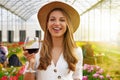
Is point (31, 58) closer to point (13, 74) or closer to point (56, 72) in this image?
point (56, 72)

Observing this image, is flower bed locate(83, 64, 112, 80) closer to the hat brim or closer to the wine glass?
the hat brim

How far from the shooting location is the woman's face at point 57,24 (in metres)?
2.15

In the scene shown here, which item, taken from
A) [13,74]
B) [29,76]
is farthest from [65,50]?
[13,74]

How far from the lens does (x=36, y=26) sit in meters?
37.2

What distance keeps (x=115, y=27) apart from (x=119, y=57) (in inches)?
86.9

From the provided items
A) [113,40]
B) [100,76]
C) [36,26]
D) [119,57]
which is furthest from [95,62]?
[36,26]

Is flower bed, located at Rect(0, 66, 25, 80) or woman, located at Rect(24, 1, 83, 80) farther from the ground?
woman, located at Rect(24, 1, 83, 80)

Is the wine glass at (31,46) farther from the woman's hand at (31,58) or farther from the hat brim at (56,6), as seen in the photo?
the hat brim at (56,6)

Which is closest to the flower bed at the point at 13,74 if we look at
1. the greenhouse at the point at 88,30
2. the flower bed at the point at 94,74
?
the greenhouse at the point at 88,30

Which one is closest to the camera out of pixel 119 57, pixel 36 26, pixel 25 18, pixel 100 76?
pixel 100 76

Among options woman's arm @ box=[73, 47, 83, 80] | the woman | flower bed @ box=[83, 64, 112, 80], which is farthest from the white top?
flower bed @ box=[83, 64, 112, 80]

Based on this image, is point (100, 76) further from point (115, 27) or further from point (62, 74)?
point (115, 27)

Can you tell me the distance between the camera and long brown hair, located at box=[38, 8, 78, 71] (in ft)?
6.91

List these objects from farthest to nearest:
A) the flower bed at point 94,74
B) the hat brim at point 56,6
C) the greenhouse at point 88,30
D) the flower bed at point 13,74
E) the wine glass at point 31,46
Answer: the greenhouse at point 88,30 → the flower bed at point 94,74 → the flower bed at point 13,74 → the hat brim at point 56,6 → the wine glass at point 31,46
